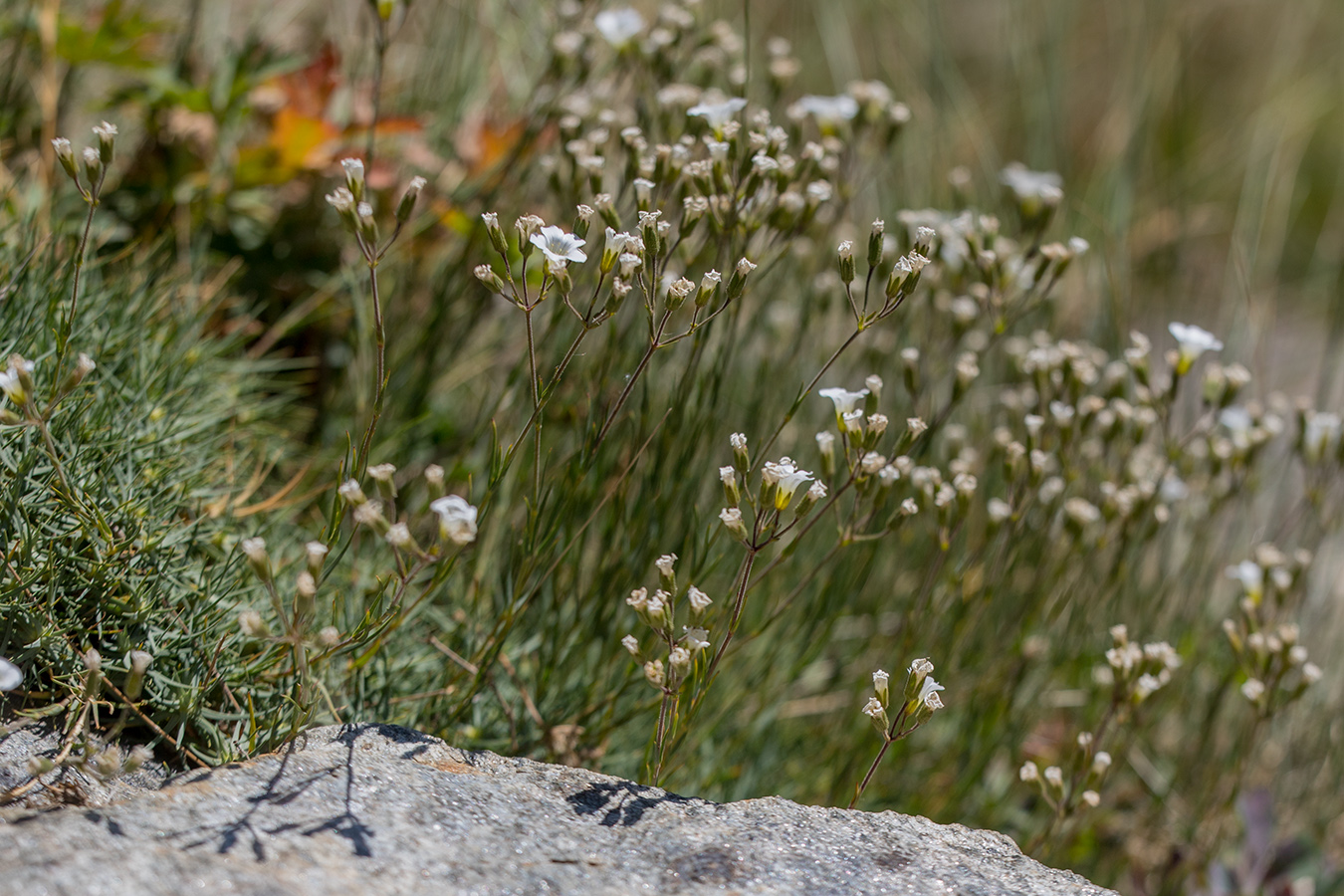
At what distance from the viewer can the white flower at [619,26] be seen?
8.09ft


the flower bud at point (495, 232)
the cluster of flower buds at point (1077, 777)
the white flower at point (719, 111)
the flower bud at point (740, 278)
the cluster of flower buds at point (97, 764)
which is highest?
the white flower at point (719, 111)

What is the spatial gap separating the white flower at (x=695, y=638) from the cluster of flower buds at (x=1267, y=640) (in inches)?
47.2

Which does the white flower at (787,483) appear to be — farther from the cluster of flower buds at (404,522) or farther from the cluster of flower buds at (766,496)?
the cluster of flower buds at (404,522)

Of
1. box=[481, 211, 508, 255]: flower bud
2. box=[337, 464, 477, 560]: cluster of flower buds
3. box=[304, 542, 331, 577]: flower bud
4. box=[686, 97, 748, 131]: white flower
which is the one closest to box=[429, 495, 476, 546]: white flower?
box=[337, 464, 477, 560]: cluster of flower buds

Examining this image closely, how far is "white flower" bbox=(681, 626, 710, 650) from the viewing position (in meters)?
1.60

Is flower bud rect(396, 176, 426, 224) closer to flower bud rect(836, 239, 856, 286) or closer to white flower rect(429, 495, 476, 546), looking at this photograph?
white flower rect(429, 495, 476, 546)

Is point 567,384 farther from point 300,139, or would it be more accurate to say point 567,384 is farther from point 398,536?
point 398,536

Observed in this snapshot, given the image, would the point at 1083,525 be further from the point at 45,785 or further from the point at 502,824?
the point at 45,785

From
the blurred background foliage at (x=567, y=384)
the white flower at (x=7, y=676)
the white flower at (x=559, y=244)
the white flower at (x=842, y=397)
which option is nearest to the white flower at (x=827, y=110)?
the blurred background foliage at (x=567, y=384)

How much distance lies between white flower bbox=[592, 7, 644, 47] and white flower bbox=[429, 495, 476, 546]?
141cm

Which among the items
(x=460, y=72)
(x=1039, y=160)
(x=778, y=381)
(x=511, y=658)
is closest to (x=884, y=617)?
(x=778, y=381)

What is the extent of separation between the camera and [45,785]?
Result: 1.48 meters

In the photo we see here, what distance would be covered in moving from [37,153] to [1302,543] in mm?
3477

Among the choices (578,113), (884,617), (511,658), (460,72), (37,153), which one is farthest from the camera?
(460,72)
